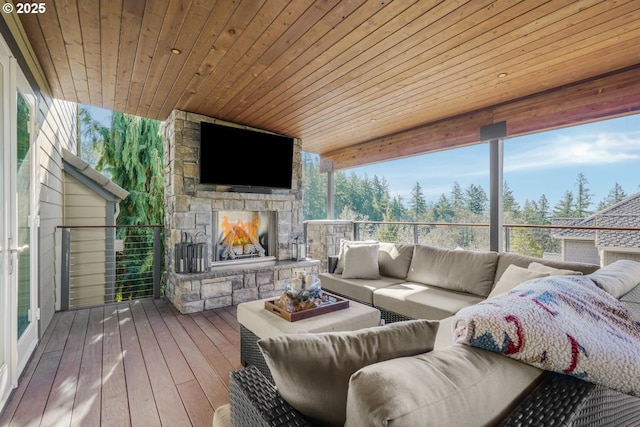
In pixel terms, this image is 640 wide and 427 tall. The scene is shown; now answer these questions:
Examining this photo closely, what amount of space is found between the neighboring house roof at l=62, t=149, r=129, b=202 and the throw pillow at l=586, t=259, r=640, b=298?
18.8 ft

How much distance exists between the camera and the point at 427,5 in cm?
198

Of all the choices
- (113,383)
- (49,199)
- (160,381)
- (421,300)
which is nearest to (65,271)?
(49,199)

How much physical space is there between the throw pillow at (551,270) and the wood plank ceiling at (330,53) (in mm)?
1707

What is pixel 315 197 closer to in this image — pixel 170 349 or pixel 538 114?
pixel 538 114

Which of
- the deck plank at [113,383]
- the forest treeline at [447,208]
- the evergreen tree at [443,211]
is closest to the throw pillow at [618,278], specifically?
the deck plank at [113,383]

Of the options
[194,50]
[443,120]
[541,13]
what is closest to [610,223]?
[443,120]

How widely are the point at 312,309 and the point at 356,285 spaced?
123 centimetres

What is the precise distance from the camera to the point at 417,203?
27.1 feet

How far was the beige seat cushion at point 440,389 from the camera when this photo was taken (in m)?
0.65

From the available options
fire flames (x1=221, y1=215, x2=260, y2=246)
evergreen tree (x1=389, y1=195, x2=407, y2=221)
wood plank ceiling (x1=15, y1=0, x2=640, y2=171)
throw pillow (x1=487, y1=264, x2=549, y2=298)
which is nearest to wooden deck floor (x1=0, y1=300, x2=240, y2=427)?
fire flames (x1=221, y1=215, x2=260, y2=246)

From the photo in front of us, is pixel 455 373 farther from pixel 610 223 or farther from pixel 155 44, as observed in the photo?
pixel 610 223

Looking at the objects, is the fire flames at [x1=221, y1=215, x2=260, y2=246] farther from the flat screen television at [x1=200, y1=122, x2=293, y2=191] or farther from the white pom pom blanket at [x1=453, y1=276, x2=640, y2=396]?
the white pom pom blanket at [x1=453, y1=276, x2=640, y2=396]

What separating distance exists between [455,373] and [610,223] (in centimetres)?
573

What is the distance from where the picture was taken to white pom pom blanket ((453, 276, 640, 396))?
917 millimetres
